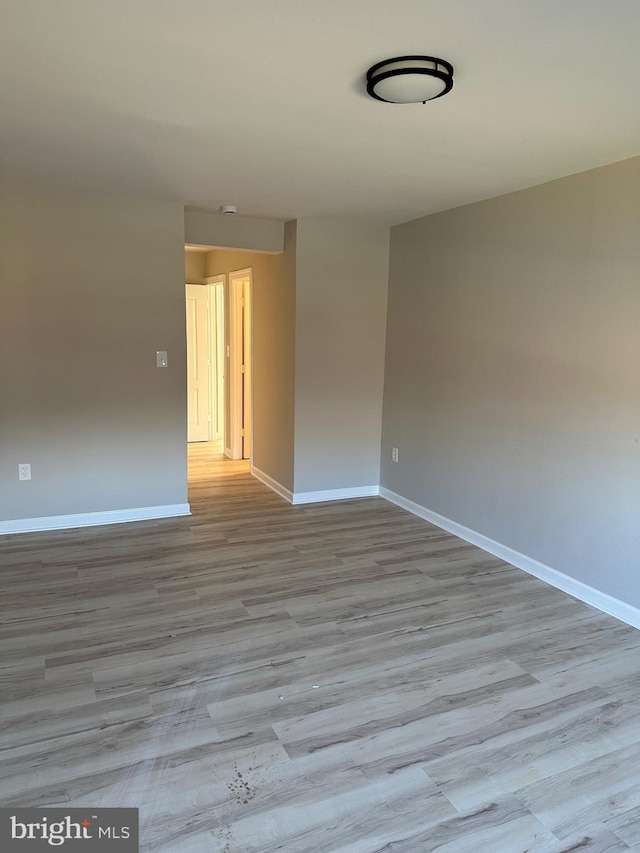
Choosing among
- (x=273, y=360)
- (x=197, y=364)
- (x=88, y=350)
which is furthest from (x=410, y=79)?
(x=197, y=364)

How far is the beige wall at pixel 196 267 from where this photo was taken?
7.07 m

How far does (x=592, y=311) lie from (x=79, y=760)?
3159 mm

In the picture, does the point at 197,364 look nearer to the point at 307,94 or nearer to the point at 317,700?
the point at 307,94

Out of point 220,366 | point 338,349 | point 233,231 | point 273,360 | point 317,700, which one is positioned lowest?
point 317,700

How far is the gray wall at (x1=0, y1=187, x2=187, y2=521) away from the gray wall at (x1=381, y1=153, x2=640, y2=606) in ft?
6.39

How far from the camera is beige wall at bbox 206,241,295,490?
16.1 feet

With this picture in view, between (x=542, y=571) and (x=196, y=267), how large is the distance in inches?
214

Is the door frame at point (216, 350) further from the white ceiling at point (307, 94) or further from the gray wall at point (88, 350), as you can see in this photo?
the white ceiling at point (307, 94)

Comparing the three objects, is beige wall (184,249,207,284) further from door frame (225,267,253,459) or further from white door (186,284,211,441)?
door frame (225,267,253,459)

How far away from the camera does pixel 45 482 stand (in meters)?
4.12

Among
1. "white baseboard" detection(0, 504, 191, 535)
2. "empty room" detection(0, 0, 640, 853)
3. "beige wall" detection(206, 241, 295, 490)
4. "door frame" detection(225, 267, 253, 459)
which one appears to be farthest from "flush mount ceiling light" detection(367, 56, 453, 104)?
"door frame" detection(225, 267, 253, 459)

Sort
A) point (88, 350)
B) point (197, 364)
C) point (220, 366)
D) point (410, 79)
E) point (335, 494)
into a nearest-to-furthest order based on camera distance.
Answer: point (410, 79)
point (88, 350)
point (335, 494)
point (220, 366)
point (197, 364)

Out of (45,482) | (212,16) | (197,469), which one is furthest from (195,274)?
(212,16)

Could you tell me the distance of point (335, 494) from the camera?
17.0 feet
